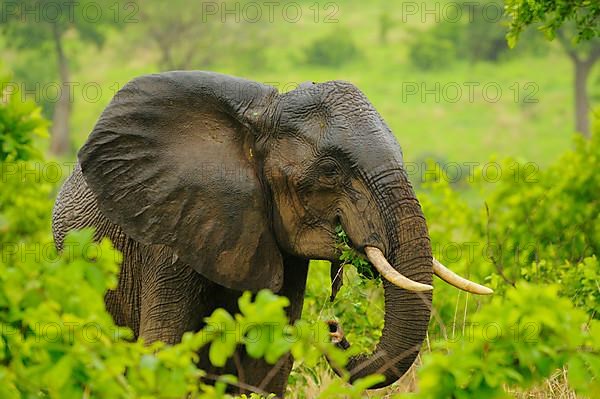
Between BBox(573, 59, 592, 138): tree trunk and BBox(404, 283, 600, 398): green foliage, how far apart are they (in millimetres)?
28807

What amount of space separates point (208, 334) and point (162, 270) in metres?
2.29

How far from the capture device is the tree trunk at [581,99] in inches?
1266

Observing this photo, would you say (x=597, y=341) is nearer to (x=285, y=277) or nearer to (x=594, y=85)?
(x=285, y=277)

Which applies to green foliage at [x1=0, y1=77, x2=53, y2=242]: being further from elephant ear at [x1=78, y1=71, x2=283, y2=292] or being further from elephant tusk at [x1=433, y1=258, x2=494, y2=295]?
elephant tusk at [x1=433, y1=258, x2=494, y2=295]

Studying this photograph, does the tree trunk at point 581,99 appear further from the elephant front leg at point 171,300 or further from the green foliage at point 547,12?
the elephant front leg at point 171,300

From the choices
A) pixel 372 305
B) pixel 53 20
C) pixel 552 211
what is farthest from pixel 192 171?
pixel 53 20

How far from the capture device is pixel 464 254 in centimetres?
955

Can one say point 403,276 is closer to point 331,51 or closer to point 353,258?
point 353,258

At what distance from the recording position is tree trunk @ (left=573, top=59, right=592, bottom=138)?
1266 inches

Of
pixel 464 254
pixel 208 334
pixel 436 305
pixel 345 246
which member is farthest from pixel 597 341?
pixel 464 254

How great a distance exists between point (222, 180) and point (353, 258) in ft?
2.49

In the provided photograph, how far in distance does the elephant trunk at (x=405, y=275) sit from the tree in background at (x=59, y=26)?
31185 mm

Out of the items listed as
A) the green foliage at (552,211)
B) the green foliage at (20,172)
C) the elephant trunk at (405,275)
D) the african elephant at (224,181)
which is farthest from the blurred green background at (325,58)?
the elephant trunk at (405,275)

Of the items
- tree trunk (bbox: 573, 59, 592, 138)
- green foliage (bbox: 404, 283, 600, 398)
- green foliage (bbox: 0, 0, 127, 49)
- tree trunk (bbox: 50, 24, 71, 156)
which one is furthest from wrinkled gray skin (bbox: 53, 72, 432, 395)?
green foliage (bbox: 0, 0, 127, 49)
